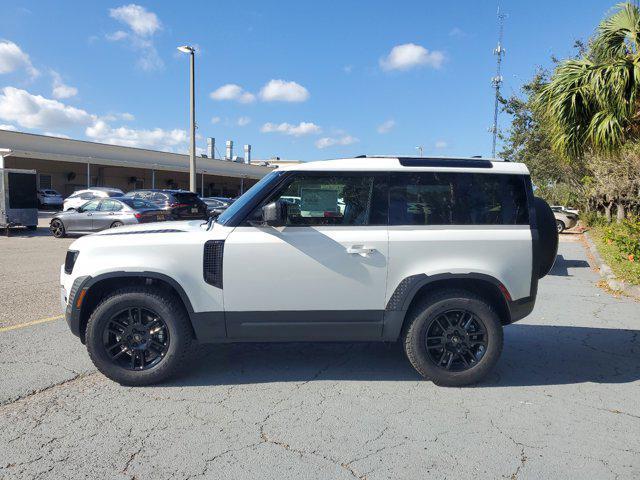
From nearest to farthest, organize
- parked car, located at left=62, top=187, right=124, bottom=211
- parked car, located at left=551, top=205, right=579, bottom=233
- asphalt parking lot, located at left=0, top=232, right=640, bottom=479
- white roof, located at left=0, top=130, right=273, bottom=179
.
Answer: asphalt parking lot, located at left=0, top=232, right=640, bottom=479
parked car, located at left=551, top=205, right=579, bottom=233
parked car, located at left=62, top=187, right=124, bottom=211
white roof, located at left=0, top=130, right=273, bottom=179

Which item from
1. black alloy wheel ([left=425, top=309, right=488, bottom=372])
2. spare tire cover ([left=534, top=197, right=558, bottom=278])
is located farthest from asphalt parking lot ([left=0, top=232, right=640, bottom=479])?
spare tire cover ([left=534, top=197, right=558, bottom=278])

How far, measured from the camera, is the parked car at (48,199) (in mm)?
31922

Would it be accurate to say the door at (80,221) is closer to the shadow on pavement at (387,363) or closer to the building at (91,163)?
the building at (91,163)

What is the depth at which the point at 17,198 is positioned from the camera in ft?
56.7

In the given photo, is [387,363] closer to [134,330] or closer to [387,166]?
[387,166]

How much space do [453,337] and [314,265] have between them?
1344mm

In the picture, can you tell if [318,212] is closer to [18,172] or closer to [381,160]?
[381,160]

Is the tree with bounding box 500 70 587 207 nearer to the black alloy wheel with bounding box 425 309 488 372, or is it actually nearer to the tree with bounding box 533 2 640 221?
the tree with bounding box 533 2 640 221

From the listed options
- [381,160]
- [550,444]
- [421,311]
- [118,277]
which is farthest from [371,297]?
[118,277]

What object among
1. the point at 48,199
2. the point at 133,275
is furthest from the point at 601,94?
the point at 48,199

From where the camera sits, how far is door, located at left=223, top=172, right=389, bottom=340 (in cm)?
405

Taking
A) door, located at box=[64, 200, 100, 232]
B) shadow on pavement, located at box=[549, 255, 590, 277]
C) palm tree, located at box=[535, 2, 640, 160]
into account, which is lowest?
shadow on pavement, located at box=[549, 255, 590, 277]

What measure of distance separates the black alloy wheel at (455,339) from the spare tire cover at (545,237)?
0.81 m

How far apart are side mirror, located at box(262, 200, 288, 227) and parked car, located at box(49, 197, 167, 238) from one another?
12870 millimetres
